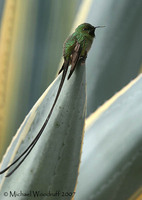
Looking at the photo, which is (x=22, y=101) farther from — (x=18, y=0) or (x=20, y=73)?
(x=18, y=0)

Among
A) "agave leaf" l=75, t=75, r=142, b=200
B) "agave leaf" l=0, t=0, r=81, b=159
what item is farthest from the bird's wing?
"agave leaf" l=0, t=0, r=81, b=159

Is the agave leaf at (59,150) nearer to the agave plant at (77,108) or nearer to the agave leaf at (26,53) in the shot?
the agave plant at (77,108)

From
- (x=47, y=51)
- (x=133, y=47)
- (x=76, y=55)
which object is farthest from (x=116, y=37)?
(x=76, y=55)

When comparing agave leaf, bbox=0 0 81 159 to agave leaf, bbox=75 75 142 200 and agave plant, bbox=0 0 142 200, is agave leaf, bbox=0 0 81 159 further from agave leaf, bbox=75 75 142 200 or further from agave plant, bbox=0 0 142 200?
agave leaf, bbox=75 75 142 200

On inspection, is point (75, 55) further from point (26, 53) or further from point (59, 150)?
point (26, 53)

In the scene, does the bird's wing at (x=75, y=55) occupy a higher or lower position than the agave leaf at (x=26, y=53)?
higher

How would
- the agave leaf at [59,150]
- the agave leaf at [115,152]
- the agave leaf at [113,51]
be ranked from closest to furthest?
the agave leaf at [59,150]
the agave leaf at [115,152]
the agave leaf at [113,51]

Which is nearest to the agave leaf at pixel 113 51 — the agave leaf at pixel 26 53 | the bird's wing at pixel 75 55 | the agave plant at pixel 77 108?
the agave plant at pixel 77 108
